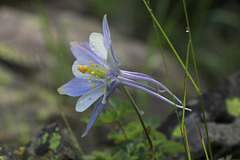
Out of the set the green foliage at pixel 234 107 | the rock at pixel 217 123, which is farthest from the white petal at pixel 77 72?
the green foliage at pixel 234 107

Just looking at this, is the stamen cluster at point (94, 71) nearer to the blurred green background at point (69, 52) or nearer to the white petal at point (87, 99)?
the white petal at point (87, 99)

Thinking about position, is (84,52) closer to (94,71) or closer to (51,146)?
(94,71)

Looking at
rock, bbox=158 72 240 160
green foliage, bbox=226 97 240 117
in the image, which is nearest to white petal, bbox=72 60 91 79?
rock, bbox=158 72 240 160

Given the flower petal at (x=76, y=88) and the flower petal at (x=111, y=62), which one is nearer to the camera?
the flower petal at (x=111, y=62)

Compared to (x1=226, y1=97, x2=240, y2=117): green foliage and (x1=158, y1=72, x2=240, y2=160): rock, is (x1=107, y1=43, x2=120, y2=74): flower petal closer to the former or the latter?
(x1=158, y1=72, x2=240, y2=160): rock

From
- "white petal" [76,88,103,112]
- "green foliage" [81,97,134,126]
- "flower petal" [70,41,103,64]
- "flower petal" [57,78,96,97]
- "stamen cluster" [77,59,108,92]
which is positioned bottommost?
"green foliage" [81,97,134,126]

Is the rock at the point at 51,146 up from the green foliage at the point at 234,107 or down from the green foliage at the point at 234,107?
up

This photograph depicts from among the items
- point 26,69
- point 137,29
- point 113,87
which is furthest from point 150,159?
point 137,29
